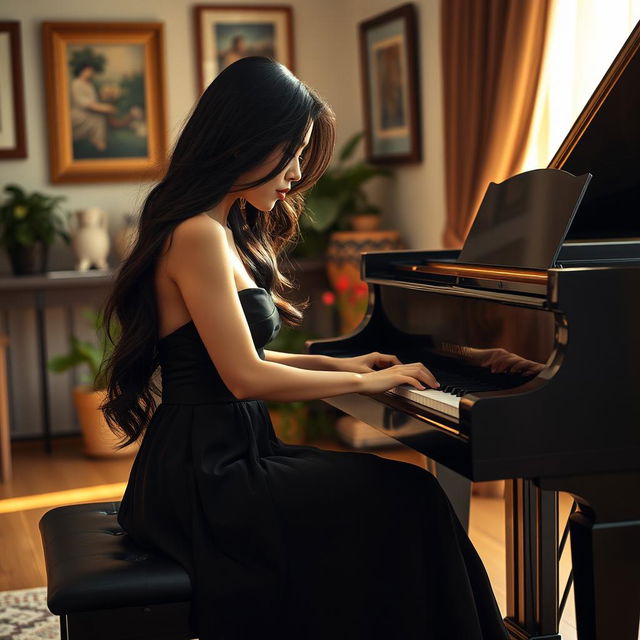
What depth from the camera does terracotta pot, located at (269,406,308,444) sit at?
17.4 feet

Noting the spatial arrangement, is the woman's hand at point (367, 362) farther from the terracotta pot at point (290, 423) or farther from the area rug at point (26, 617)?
the terracotta pot at point (290, 423)

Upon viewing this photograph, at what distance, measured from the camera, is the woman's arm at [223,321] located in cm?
204

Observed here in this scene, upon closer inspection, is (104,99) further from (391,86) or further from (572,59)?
(572,59)

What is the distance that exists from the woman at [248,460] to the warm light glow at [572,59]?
6.15 ft

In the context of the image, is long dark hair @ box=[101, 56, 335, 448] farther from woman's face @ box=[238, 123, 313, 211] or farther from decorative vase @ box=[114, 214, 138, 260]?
decorative vase @ box=[114, 214, 138, 260]

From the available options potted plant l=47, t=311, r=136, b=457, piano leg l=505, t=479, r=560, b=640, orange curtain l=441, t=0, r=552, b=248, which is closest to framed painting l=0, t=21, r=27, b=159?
potted plant l=47, t=311, r=136, b=457

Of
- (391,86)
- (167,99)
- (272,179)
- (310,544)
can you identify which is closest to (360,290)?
(391,86)

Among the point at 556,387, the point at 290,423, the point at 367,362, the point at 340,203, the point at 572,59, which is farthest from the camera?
the point at 340,203

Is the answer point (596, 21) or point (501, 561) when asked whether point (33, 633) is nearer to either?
point (501, 561)

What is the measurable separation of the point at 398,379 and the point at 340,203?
11.2 feet

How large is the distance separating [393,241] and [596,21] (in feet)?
5.94

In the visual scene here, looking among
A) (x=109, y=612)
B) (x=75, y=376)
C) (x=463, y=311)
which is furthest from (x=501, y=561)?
(x=75, y=376)

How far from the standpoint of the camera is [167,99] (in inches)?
223

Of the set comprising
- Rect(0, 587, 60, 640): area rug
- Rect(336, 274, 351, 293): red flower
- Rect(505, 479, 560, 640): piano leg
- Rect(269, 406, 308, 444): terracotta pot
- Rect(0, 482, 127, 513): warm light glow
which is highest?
Rect(336, 274, 351, 293): red flower
